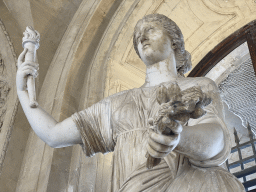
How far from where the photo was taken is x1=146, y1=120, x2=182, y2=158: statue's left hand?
54.7 inches

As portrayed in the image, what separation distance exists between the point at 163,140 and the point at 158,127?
2.2 inches

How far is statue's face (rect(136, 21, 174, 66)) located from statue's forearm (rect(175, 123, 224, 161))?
27.1 inches

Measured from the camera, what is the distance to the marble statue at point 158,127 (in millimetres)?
1420

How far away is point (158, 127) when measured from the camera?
4.51 feet

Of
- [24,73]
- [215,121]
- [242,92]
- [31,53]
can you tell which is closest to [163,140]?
[215,121]

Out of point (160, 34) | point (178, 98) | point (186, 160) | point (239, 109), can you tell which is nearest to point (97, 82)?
point (239, 109)

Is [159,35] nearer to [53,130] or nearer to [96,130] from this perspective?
[96,130]

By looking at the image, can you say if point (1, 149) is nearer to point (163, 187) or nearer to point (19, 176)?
point (19, 176)

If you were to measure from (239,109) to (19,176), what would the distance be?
255 centimetres

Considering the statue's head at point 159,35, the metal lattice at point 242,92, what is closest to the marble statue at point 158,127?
the statue's head at point 159,35

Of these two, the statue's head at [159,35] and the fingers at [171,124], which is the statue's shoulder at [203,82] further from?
the fingers at [171,124]

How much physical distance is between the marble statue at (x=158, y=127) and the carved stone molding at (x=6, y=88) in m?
2.02

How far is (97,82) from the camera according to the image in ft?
14.7

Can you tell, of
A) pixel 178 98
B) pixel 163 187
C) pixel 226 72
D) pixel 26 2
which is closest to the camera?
pixel 178 98
